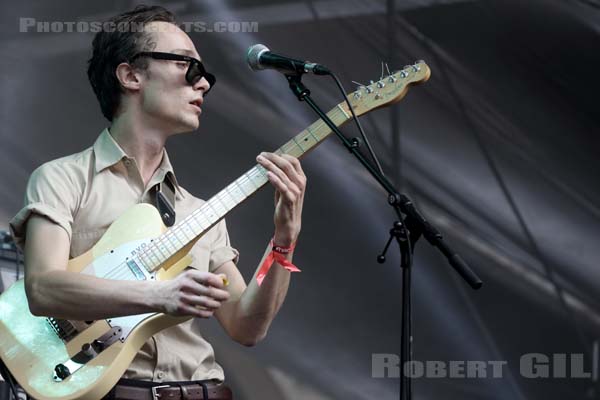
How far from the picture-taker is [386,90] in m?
3.00

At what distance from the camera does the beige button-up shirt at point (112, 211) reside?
285cm

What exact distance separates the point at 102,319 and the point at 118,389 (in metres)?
0.19

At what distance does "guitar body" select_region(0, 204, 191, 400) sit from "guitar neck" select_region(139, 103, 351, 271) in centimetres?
3

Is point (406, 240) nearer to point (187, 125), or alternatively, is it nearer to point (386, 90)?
point (386, 90)

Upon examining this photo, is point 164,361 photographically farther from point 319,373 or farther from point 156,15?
point 319,373

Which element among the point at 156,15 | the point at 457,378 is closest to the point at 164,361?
the point at 156,15

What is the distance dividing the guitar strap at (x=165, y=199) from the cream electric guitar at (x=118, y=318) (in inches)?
2.7

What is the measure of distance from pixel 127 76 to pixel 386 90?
80cm

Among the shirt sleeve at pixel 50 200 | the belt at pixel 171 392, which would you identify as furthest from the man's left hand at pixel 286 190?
the shirt sleeve at pixel 50 200

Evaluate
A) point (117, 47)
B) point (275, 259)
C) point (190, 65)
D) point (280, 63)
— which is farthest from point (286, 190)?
point (117, 47)

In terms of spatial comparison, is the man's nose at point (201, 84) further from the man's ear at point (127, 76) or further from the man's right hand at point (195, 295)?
the man's right hand at point (195, 295)

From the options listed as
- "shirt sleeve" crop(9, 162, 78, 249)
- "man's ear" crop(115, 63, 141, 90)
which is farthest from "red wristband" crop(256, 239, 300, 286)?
"man's ear" crop(115, 63, 141, 90)

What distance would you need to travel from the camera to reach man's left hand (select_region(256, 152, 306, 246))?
9.18 feet

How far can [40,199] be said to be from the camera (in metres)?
2.86
